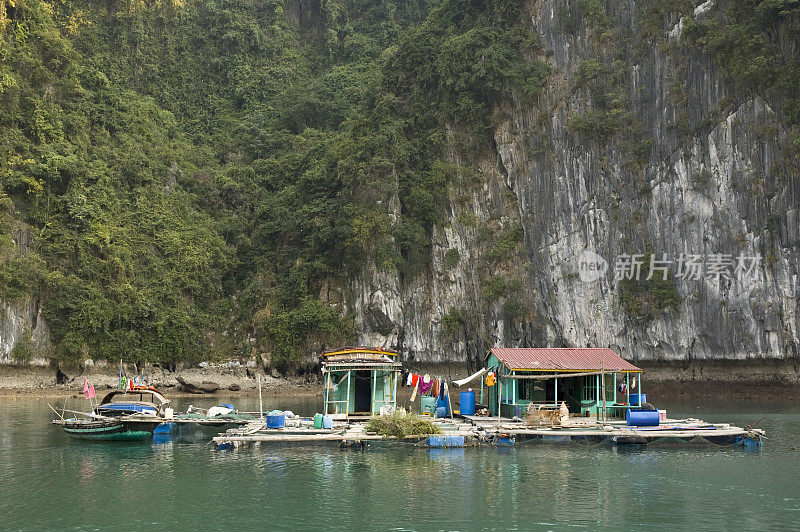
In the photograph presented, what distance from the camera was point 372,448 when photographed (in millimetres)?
24141

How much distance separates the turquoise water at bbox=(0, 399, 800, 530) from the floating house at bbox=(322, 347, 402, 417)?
4965 mm

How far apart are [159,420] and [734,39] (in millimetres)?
40217

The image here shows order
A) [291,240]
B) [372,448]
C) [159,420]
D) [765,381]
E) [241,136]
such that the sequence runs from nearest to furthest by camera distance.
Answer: [372,448]
[159,420]
[765,381]
[291,240]
[241,136]

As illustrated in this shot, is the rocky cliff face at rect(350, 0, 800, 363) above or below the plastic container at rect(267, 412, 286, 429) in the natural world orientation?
above

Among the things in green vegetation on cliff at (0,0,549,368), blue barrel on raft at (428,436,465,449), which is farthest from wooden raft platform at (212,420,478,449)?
green vegetation on cliff at (0,0,549,368)

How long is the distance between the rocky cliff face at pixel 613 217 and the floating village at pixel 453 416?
1939cm

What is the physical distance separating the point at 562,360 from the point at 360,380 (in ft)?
26.5

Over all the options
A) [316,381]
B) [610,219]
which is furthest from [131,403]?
[610,219]

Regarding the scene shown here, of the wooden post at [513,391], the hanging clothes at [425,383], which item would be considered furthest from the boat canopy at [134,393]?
the wooden post at [513,391]

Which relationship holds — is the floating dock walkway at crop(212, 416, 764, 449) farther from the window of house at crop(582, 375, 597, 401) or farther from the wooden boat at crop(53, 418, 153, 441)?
the wooden boat at crop(53, 418, 153, 441)

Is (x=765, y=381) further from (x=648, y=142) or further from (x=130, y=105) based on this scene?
(x=130, y=105)

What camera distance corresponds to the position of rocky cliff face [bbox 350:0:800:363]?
45.9m

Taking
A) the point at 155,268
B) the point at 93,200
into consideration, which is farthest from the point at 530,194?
the point at 93,200

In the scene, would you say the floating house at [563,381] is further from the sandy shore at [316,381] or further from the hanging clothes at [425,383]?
the sandy shore at [316,381]
